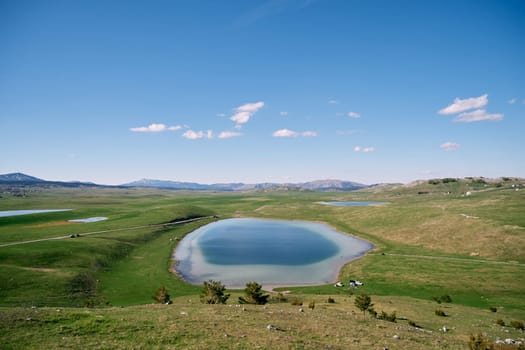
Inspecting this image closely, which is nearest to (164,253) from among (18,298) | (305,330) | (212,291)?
(18,298)

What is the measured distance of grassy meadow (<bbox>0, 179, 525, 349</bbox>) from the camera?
71.5 ft

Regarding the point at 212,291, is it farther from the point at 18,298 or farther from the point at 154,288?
the point at 18,298

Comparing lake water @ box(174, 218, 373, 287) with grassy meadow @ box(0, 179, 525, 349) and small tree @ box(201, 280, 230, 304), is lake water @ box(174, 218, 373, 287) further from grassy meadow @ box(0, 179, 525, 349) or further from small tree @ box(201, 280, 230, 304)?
small tree @ box(201, 280, 230, 304)

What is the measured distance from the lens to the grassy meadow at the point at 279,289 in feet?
71.5

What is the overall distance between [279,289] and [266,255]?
99.3 feet

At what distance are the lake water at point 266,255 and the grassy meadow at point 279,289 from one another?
5667 mm

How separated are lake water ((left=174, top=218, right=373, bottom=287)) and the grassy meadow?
5.67 m

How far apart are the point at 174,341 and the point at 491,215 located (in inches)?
5013

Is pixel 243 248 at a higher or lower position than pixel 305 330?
lower

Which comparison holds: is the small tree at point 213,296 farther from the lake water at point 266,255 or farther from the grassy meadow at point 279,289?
the lake water at point 266,255

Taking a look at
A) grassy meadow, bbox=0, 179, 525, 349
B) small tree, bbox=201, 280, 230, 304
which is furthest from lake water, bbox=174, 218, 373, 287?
small tree, bbox=201, 280, 230, 304

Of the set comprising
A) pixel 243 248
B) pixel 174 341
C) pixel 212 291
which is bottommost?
pixel 243 248

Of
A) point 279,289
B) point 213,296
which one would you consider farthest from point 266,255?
point 213,296

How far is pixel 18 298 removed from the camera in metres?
47.9
